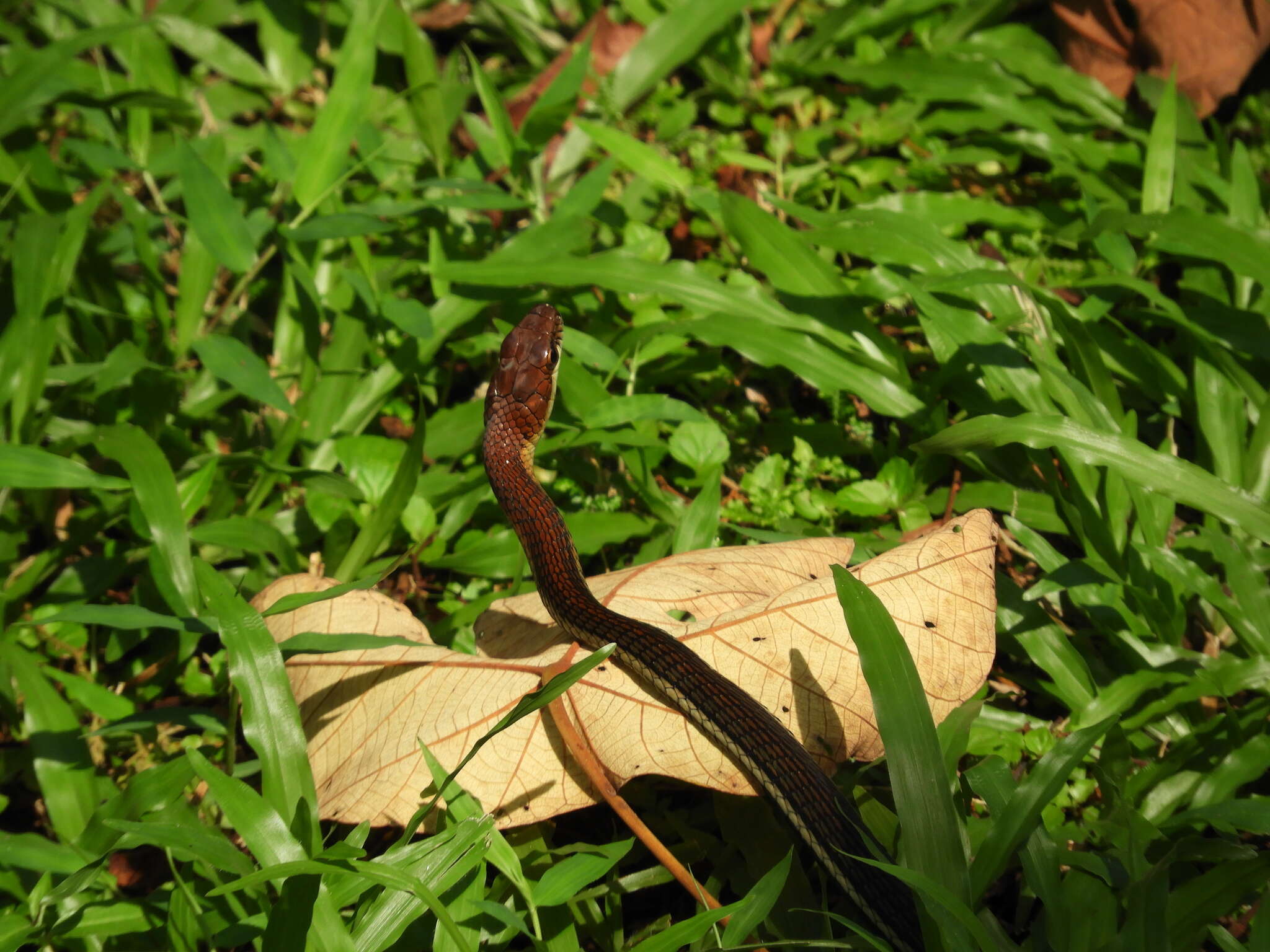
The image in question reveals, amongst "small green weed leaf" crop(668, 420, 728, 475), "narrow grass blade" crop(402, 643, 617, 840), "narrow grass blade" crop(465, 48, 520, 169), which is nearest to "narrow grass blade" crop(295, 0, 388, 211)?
"narrow grass blade" crop(465, 48, 520, 169)

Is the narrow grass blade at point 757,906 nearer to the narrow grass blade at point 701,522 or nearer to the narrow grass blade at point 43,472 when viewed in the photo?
the narrow grass blade at point 701,522

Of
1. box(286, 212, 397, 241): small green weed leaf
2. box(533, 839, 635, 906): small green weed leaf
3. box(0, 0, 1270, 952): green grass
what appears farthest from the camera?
box(286, 212, 397, 241): small green weed leaf

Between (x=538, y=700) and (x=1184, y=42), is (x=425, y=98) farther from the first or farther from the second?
(x=1184, y=42)

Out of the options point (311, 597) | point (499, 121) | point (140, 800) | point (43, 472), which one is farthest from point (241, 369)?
point (499, 121)

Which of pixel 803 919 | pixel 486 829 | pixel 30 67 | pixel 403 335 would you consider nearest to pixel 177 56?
pixel 30 67

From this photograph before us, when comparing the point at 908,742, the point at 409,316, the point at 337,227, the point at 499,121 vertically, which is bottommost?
the point at 908,742

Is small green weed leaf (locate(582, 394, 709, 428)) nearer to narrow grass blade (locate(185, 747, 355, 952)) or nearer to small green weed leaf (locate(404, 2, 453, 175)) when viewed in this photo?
narrow grass blade (locate(185, 747, 355, 952))

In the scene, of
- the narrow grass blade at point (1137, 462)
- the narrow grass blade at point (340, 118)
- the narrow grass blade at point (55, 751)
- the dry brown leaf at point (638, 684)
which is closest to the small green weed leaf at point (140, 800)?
the narrow grass blade at point (55, 751)
